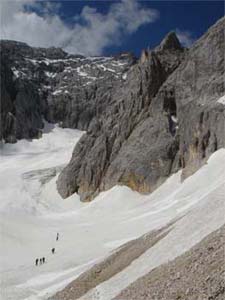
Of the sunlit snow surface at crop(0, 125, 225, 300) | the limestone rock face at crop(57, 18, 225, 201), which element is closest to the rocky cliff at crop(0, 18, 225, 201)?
the limestone rock face at crop(57, 18, 225, 201)

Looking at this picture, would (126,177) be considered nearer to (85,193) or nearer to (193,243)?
(85,193)

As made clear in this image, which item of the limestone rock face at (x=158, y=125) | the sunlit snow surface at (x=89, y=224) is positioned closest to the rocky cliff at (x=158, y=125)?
the limestone rock face at (x=158, y=125)

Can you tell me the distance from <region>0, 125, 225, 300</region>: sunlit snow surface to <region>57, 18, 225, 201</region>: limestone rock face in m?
3.70

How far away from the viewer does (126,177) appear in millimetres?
91438

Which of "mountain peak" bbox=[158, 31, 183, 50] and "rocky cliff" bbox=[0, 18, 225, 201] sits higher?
"mountain peak" bbox=[158, 31, 183, 50]

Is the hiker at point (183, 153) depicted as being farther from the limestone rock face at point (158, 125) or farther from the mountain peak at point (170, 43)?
the mountain peak at point (170, 43)

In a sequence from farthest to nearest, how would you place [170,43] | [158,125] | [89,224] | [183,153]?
[170,43]
[158,125]
[183,153]
[89,224]

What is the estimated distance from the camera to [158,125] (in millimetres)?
94812

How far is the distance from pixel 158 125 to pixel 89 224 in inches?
1091

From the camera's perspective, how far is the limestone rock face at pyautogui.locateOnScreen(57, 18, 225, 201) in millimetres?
85000

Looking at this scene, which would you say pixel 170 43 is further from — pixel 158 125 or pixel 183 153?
pixel 183 153

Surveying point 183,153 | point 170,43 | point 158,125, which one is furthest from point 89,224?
point 170,43

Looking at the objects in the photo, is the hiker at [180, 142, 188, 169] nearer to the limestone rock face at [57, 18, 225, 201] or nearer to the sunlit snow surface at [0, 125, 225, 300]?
the limestone rock face at [57, 18, 225, 201]

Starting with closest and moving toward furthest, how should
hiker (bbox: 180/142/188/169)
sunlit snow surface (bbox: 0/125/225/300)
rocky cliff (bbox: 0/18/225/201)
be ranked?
sunlit snow surface (bbox: 0/125/225/300) → rocky cliff (bbox: 0/18/225/201) → hiker (bbox: 180/142/188/169)
